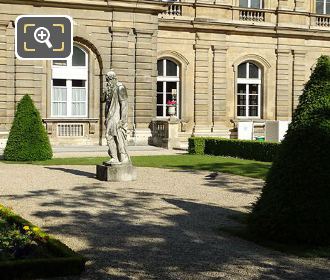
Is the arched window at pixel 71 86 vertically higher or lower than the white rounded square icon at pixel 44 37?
higher

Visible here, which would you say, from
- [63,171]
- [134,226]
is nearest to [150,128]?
[63,171]

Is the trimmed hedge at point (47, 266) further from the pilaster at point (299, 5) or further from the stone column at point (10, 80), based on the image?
the pilaster at point (299, 5)

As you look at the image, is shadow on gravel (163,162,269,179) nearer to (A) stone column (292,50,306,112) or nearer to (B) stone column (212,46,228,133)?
(B) stone column (212,46,228,133)

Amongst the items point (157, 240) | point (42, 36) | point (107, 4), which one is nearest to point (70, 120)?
point (107, 4)

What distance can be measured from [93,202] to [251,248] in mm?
3960

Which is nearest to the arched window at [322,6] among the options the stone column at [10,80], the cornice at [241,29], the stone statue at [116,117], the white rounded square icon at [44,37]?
the cornice at [241,29]

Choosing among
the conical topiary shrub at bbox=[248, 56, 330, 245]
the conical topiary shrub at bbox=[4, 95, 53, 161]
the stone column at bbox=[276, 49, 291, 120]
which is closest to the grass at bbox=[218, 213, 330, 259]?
the conical topiary shrub at bbox=[248, 56, 330, 245]

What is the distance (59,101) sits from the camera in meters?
25.2

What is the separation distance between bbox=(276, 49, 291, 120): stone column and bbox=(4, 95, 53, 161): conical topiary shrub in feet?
51.4

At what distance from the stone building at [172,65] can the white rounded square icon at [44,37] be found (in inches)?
761

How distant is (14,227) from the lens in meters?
7.12

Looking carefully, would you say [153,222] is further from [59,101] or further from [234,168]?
[59,101]

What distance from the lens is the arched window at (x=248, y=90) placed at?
30359mm

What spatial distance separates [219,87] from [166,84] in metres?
2.64
